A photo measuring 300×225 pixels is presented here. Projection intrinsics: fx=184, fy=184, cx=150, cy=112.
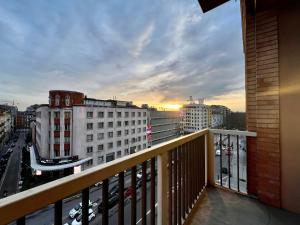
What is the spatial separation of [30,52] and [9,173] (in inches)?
619

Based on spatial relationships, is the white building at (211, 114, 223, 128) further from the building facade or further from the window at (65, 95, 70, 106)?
the window at (65, 95, 70, 106)

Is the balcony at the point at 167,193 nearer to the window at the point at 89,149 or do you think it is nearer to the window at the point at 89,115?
the window at the point at 89,115

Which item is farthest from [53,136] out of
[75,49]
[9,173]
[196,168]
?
[196,168]

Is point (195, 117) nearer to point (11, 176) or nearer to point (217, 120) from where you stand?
point (217, 120)

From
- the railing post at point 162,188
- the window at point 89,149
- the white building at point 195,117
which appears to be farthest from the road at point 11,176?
the white building at point 195,117

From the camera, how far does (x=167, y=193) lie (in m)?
1.47

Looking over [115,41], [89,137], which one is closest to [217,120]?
[89,137]

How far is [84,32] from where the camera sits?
427 inches

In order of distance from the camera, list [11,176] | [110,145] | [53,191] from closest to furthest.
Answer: [53,191] → [11,176] → [110,145]

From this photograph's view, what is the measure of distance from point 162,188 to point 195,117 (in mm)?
52928

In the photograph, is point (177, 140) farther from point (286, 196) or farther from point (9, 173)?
point (9, 173)

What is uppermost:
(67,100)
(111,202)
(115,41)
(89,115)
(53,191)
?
(115,41)

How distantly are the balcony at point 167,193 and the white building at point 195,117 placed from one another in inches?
1954

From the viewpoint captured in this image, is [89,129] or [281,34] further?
[89,129]
